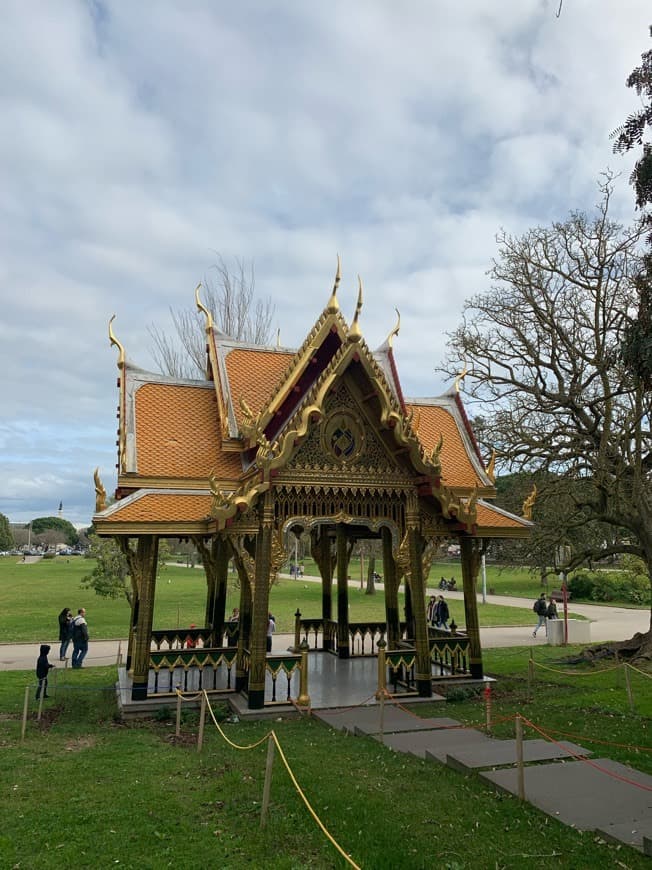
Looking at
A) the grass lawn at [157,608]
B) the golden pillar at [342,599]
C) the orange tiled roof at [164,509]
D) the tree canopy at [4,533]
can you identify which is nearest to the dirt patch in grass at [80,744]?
the orange tiled roof at [164,509]

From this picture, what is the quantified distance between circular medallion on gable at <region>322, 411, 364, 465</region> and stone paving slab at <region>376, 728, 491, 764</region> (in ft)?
16.8

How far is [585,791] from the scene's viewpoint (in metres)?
7.58

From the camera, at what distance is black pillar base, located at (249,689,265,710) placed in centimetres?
1180

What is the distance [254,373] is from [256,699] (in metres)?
8.07

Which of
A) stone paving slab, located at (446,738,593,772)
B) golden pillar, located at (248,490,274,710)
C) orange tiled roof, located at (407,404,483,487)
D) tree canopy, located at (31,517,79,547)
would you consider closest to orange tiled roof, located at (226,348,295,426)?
golden pillar, located at (248,490,274,710)

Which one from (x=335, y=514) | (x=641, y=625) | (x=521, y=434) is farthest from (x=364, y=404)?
(x=641, y=625)

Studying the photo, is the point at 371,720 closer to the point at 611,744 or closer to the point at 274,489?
the point at 611,744

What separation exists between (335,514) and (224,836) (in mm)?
7010

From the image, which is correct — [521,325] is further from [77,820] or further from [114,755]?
[77,820]

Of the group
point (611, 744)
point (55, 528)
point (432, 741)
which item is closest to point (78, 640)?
point (432, 741)

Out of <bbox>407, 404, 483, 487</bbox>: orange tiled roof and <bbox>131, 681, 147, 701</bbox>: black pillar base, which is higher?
<bbox>407, 404, 483, 487</bbox>: orange tiled roof

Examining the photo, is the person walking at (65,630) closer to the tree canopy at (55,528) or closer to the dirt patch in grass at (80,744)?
the dirt patch in grass at (80,744)

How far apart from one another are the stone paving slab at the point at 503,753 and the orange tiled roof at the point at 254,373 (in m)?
8.62

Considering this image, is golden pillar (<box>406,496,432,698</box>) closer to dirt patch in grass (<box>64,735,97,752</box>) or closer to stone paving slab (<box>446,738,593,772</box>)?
stone paving slab (<box>446,738,593,772</box>)
